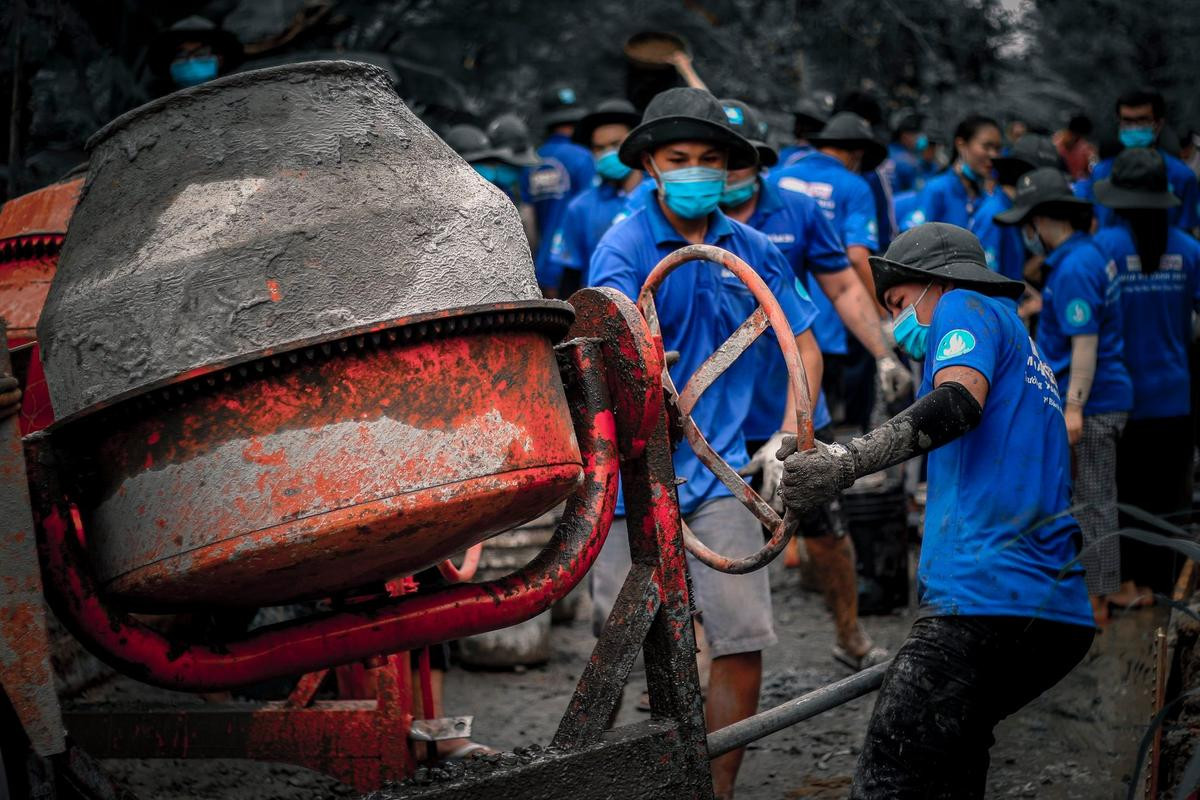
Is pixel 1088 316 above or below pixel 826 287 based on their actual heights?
below

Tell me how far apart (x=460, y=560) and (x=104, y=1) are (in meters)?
4.14

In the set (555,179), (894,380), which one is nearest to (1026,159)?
(555,179)

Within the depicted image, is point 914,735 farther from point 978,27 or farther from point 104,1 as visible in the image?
point 978,27

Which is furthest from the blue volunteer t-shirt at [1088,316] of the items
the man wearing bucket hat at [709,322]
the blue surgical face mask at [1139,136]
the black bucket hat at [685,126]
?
the blue surgical face mask at [1139,136]

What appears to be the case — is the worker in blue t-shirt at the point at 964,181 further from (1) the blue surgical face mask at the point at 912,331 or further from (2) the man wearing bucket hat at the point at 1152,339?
(1) the blue surgical face mask at the point at 912,331

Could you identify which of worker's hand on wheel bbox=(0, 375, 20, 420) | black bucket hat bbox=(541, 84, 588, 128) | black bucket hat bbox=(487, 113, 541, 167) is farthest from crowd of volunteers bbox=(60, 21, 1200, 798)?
black bucket hat bbox=(541, 84, 588, 128)

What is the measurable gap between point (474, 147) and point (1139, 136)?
401 centimetres

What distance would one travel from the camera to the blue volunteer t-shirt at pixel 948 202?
28.0 ft

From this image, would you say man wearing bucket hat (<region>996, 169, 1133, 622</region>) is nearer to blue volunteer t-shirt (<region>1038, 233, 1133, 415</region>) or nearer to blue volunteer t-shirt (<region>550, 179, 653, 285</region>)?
blue volunteer t-shirt (<region>1038, 233, 1133, 415</region>)

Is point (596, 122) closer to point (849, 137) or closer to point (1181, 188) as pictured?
point (849, 137)

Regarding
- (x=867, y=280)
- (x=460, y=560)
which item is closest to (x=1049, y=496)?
(x=460, y=560)

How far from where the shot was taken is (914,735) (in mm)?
2988

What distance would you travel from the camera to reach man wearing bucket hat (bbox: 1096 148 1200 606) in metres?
6.02

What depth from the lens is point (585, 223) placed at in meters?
7.63
